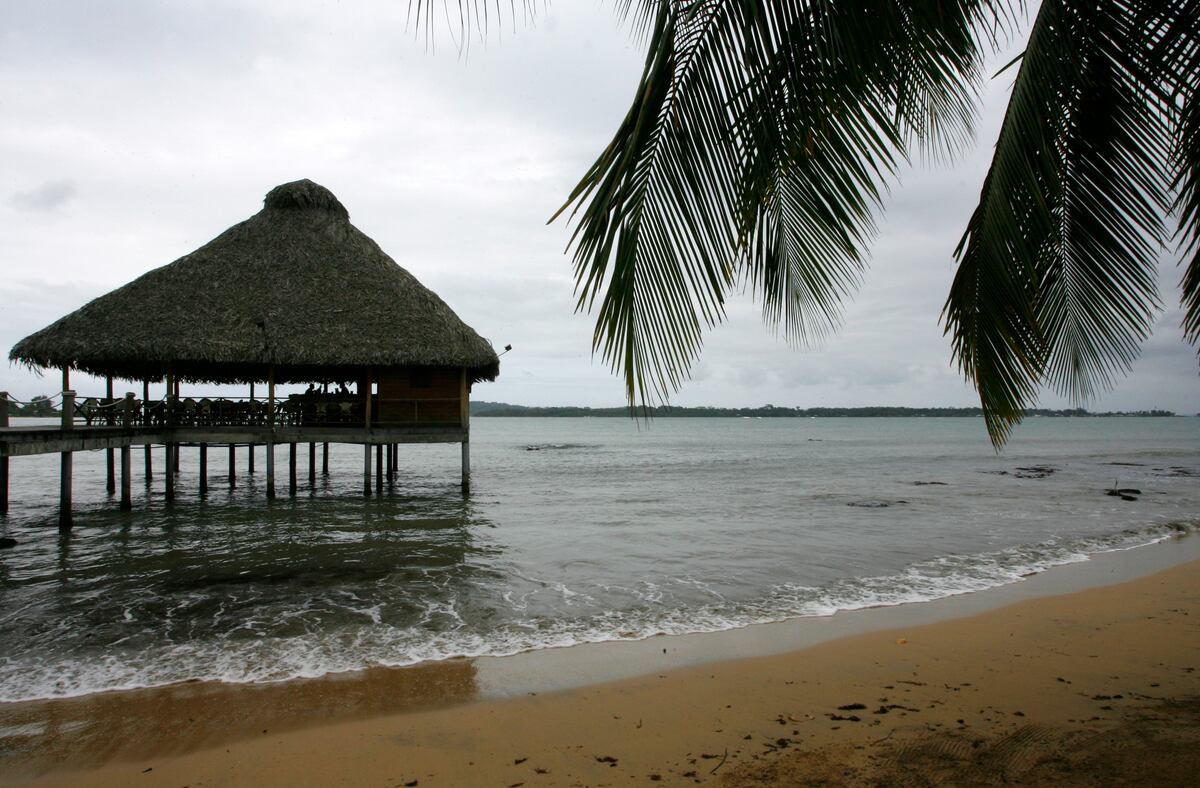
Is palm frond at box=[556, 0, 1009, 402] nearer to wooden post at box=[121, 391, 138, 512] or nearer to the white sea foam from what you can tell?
the white sea foam

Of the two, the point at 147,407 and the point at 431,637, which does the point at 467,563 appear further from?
the point at 147,407

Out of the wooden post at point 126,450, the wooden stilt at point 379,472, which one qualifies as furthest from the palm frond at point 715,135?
the wooden stilt at point 379,472

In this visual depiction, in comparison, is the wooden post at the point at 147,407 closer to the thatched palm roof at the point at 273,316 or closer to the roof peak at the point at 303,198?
the thatched palm roof at the point at 273,316

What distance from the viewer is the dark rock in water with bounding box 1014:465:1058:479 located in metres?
26.1

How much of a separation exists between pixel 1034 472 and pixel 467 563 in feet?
83.2

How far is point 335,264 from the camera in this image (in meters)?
17.5

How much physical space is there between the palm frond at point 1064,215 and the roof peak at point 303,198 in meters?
19.0

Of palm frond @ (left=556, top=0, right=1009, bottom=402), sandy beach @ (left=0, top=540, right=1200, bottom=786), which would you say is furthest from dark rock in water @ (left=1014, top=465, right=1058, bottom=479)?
palm frond @ (left=556, top=0, right=1009, bottom=402)

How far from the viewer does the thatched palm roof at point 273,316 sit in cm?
1475

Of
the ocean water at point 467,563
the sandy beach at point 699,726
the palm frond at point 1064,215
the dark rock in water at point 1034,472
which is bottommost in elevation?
the dark rock in water at point 1034,472

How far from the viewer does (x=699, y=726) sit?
4531 mm

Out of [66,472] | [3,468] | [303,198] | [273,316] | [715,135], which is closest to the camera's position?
[715,135]

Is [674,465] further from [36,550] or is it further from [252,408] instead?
[36,550]

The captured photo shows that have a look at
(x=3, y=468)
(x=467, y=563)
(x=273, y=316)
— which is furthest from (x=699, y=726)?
(x=3, y=468)
